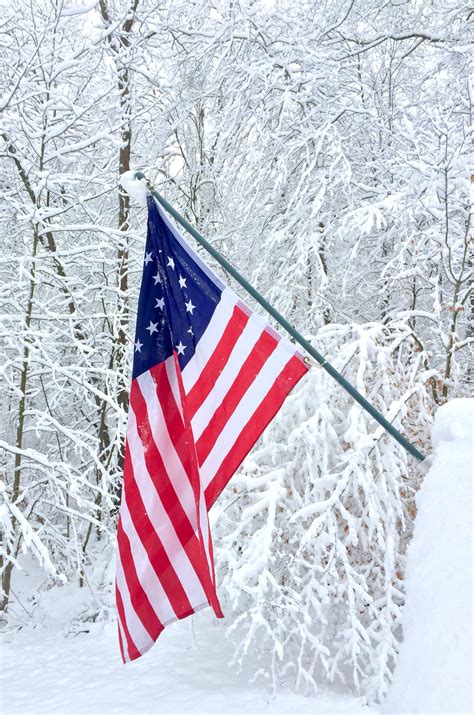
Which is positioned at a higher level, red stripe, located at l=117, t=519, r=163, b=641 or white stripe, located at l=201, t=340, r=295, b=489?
white stripe, located at l=201, t=340, r=295, b=489

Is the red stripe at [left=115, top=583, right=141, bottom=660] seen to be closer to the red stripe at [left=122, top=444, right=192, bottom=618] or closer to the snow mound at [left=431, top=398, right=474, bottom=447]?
the red stripe at [left=122, top=444, right=192, bottom=618]

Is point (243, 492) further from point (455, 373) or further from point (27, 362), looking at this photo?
point (27, 362)

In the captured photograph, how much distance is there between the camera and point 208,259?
11766 millimetres

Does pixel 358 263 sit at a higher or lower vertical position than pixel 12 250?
lower

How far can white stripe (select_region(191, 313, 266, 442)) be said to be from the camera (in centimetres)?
331

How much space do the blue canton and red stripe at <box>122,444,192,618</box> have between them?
593 millimetres

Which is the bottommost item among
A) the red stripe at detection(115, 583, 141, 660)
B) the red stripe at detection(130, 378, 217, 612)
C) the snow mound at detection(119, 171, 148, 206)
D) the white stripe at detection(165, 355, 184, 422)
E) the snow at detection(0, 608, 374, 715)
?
the snow at detection(0, 608, 374, 715)

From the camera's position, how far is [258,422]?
326 cm

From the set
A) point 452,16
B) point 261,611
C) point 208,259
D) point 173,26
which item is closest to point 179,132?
point 208,259

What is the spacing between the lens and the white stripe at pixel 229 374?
331 cm

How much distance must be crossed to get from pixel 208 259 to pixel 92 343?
2.94 m

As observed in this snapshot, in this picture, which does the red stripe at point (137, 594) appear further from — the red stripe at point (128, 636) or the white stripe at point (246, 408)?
the white stripe at point (246, 408)

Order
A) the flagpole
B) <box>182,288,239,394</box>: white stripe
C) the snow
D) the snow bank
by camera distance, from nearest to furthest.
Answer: the snow bank < the flagpole < <box>182,288,239,394</box>: white stripe < the snow

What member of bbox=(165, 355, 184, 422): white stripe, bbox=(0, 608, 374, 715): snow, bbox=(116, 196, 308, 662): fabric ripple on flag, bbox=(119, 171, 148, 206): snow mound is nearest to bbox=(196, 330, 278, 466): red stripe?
bbox=(116, 196, 308, 662): fabric ripple on flag
